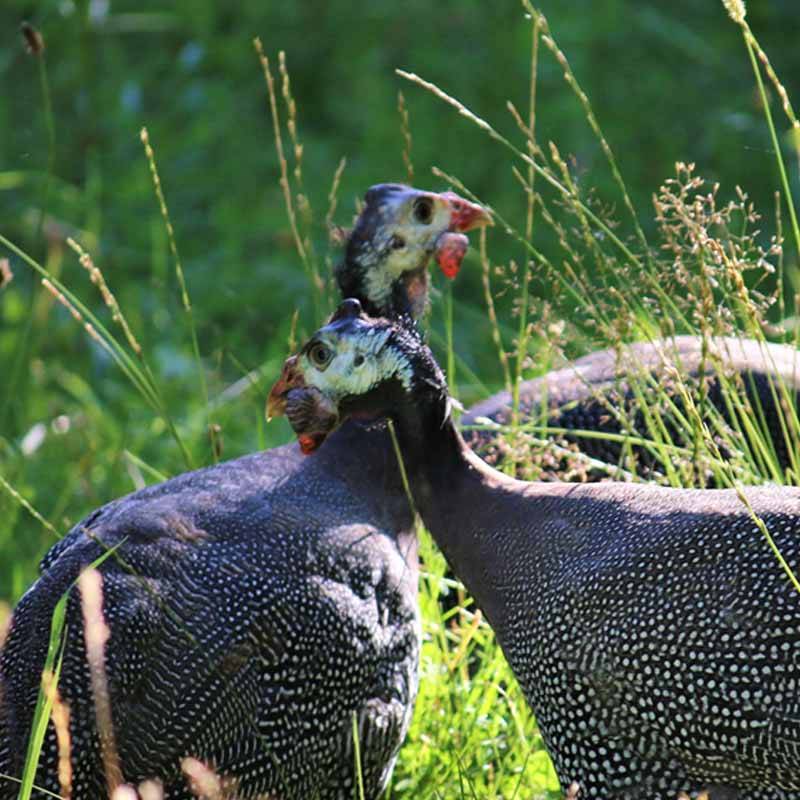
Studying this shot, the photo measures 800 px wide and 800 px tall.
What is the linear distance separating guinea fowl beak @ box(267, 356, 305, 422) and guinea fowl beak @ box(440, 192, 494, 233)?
73cm

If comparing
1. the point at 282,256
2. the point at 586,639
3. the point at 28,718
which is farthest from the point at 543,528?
the point at 282,256

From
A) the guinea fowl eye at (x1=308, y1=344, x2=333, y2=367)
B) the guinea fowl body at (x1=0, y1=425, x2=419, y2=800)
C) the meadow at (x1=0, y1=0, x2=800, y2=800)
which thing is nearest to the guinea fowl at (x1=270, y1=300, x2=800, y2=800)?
the guinea fowl eye at (x1=308, y1=344, x2=333, y2=367)

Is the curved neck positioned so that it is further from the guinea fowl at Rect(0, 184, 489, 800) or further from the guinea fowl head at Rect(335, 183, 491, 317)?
the guinea fowl head at Rect(335, 183, 491, 317)

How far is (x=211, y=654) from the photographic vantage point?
3178mm

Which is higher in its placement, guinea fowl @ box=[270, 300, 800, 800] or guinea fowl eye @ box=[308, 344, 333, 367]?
guinea fowl eye @ box=[308, 344, 333, 367]

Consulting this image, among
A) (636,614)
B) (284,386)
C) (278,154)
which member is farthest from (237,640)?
(278,154)

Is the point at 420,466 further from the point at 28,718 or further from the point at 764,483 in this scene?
the point at 28,718

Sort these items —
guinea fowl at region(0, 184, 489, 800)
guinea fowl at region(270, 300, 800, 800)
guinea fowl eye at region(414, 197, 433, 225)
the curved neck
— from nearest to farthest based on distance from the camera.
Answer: guinea fowl at region(270, 300, 800, 800) → guinea fowl at region(0, 184, 489, 800) → the curved neck → guinea fowl eye at region(414, 197, 433, 225)

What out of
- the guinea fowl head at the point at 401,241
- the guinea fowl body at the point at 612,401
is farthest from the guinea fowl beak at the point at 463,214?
the guinea fowl body at the point at 612,401

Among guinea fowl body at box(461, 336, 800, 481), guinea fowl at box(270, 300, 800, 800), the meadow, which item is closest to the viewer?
guinea fowl at box(270, 300, 800, 800)

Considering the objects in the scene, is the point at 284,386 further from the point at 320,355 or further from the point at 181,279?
the point at 181,279

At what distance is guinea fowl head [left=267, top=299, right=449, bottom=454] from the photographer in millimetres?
3365

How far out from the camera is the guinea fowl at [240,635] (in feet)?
10.2

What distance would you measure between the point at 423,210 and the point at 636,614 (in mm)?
1309
